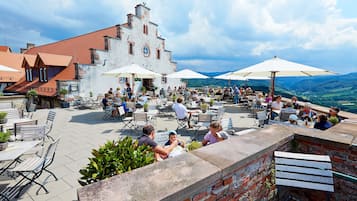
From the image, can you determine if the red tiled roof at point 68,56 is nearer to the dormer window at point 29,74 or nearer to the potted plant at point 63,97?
the dormer window at point 29,74

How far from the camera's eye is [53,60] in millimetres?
15547

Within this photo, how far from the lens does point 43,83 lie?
15625mm

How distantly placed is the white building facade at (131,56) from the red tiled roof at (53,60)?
3216mm

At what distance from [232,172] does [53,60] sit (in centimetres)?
1854

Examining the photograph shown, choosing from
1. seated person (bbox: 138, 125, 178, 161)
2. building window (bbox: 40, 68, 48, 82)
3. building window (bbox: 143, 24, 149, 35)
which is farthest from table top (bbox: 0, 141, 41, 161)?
building window (bbox: 143, 24, 149, 35)

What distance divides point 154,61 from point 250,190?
64.1 feet

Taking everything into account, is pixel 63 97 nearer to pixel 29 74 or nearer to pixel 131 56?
pixel 29 74

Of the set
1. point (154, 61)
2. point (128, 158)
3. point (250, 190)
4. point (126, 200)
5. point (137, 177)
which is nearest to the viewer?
point (126, 200)

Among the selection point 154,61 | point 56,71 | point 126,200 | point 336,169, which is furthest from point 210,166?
point 154,61

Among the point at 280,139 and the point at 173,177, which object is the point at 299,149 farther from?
the point at 173,177

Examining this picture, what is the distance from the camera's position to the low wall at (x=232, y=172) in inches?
54.9

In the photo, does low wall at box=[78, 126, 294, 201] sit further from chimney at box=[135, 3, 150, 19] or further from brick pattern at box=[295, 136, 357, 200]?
chimney at box=[135, 3, 150, 19]

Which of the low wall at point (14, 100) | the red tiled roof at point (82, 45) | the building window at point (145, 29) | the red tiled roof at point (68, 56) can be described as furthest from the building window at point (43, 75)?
the building window at point (145, 29)

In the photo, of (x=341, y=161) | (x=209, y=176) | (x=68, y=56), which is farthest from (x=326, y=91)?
(x=68, y=56)
